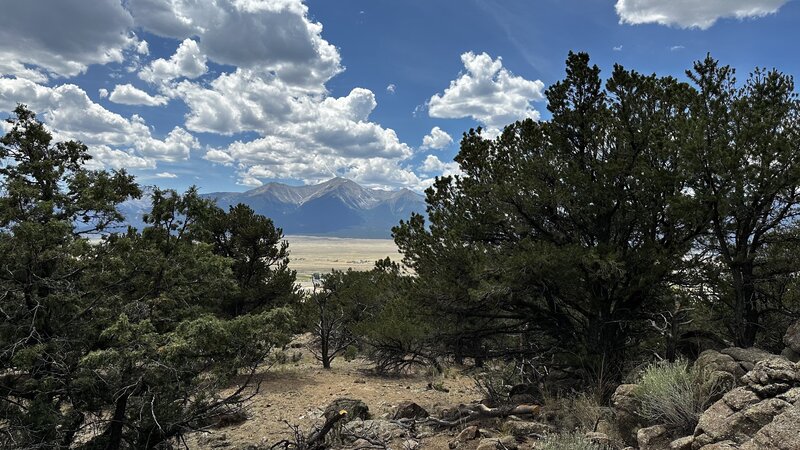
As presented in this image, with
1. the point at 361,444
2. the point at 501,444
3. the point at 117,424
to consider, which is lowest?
the point at 361,444

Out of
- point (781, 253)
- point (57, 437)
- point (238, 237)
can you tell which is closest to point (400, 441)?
point (57, 437)

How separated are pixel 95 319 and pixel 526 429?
26.5 ft

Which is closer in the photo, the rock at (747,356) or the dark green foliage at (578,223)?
the rock at (747,356)

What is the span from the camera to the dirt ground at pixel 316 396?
38.5 ft

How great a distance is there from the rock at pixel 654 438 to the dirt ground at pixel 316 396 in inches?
156

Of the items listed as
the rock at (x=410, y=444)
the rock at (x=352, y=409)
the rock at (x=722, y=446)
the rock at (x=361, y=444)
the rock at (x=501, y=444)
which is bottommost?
the rock at (x=352, y=409)

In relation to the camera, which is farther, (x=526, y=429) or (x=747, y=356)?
(x=526, y=429)

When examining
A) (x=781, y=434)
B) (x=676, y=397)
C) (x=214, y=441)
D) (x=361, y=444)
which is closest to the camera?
(x=781, y=434)

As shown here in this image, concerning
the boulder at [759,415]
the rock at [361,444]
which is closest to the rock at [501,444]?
the rock at [361,444]

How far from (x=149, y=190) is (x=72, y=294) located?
9.78 feet

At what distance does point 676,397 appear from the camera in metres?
5.98

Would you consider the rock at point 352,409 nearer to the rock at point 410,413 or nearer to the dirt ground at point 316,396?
the dirt ground at point 316,396

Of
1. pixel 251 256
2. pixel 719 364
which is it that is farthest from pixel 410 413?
pixel 251 256

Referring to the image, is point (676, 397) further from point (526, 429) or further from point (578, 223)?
point (578, 223)
